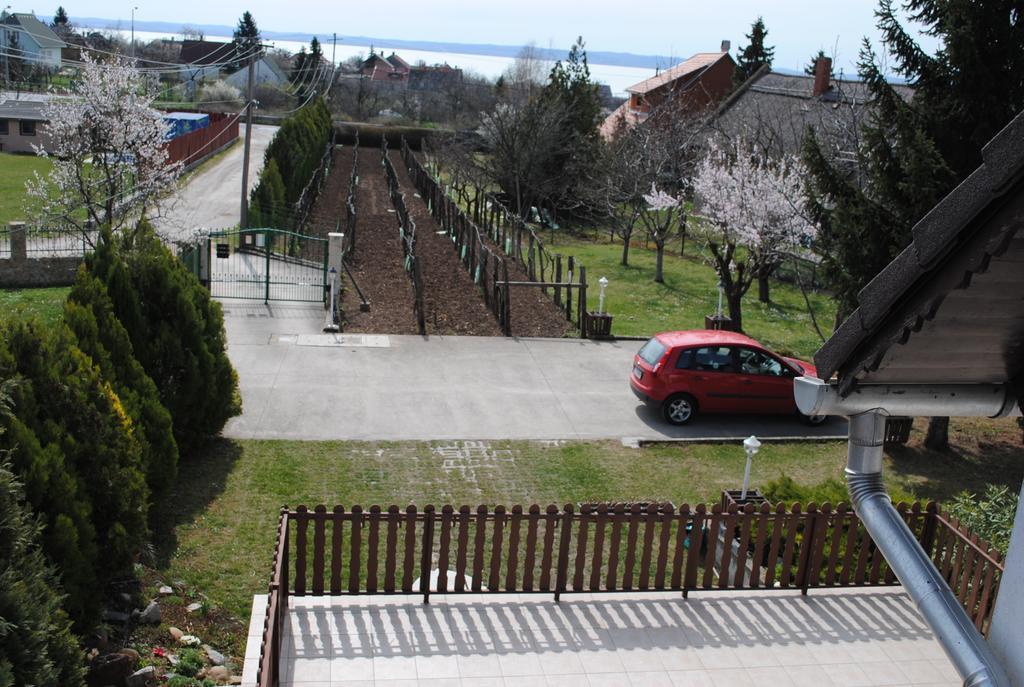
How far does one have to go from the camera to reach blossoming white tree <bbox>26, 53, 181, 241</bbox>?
26.3 metres

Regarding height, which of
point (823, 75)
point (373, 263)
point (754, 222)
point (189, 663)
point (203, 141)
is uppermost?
point (823, 75)

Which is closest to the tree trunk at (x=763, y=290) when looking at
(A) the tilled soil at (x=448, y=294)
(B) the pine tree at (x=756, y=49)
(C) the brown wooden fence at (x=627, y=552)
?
(A) the tilled soil at (x=448, y=294)

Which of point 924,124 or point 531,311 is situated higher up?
point 924,124

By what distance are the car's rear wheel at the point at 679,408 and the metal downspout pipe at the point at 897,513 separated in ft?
37.9

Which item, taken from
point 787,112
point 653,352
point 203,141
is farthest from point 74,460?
point 203,141

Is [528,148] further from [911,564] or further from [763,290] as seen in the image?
[911,564]

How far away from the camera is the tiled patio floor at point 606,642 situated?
7.89m

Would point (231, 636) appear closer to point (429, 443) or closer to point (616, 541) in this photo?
point (616, 541)

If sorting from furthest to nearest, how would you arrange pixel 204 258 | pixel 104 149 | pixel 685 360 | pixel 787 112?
pixel 787 112 → pixel 104 149 → pixel 204 258 → pixel 685 360

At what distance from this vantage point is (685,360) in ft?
52.1

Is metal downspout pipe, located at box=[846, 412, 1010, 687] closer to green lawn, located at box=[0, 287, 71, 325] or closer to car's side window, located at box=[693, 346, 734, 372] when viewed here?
car's side window, located at box=[693, 346, 734, 372]

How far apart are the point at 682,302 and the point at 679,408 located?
1166 cm

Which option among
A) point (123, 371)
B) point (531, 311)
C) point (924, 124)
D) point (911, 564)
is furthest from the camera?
point (531, 311)

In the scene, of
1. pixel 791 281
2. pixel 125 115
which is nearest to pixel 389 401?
pixel 125 115
